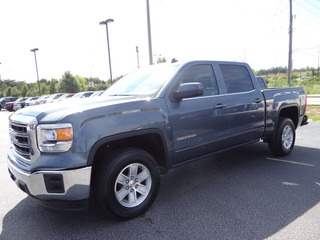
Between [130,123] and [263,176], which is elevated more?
[130,123]

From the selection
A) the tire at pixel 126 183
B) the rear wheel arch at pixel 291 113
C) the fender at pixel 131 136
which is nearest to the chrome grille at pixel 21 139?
the fender at pixel 131 136

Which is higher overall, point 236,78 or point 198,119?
point 236,78

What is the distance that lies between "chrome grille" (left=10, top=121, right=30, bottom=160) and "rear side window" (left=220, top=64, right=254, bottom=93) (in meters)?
3.02

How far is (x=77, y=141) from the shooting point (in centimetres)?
241

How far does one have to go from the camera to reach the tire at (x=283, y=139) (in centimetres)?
495

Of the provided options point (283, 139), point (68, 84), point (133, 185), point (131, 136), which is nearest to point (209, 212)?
point (133, 185)

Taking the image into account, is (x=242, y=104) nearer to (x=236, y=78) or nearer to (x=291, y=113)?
(x=236, y=78)

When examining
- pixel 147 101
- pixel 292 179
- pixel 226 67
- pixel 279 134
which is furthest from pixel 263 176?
pixel 147 101

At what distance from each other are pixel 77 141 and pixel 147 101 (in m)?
0.97

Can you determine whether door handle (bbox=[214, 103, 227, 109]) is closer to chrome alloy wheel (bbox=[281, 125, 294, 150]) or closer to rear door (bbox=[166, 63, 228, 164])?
rear door (bbox=[166, 63, 228, 164])

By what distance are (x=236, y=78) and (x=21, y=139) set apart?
3467 millimetres

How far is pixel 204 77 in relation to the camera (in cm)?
378

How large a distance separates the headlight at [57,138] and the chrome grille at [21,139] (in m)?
0.26

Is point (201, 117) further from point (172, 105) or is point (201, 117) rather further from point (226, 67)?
point (226, 67)
